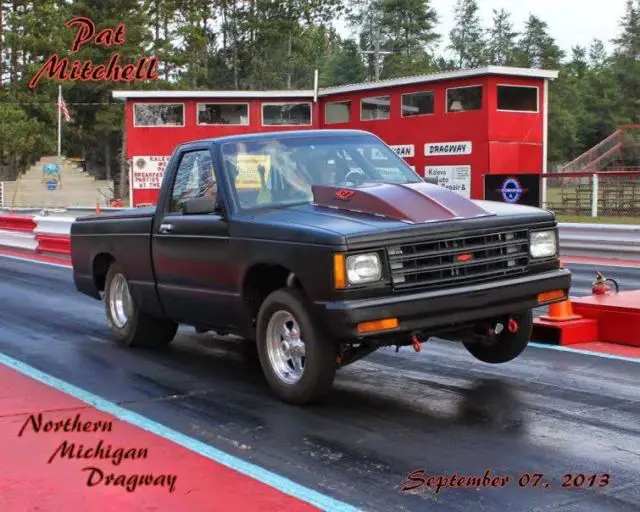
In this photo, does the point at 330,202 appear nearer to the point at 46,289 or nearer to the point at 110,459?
the point at 110,459

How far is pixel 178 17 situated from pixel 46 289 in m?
63.7

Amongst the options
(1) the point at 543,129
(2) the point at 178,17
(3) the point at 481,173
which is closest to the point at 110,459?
(3) the point at 481,173

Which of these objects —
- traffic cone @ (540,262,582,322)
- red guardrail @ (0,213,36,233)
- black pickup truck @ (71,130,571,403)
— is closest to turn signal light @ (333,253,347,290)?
black pickup truck @ (71,130,571,403)

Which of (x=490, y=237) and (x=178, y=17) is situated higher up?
(x=178, y=17)

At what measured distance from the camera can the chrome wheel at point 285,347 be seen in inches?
239

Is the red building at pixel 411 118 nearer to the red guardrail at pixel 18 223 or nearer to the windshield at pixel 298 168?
the red guardrail at pixel 18 223

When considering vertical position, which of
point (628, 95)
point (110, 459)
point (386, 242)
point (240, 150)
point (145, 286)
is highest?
point (628, 95)

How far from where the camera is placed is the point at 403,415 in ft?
19.4

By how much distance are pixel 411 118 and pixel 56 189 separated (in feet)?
103

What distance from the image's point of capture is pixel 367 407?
6.14 meters

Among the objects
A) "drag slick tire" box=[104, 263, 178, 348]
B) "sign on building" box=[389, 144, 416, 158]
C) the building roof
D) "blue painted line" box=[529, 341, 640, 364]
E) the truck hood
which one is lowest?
"blue painted line" box=[529, 341, 640, 364]

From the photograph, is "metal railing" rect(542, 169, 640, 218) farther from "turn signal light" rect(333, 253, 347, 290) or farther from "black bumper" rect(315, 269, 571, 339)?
"turn signal light" rect(333, 253, 347, 290)

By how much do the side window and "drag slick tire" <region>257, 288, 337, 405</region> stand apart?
129 centimetres

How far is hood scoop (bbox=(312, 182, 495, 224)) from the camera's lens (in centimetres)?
593
